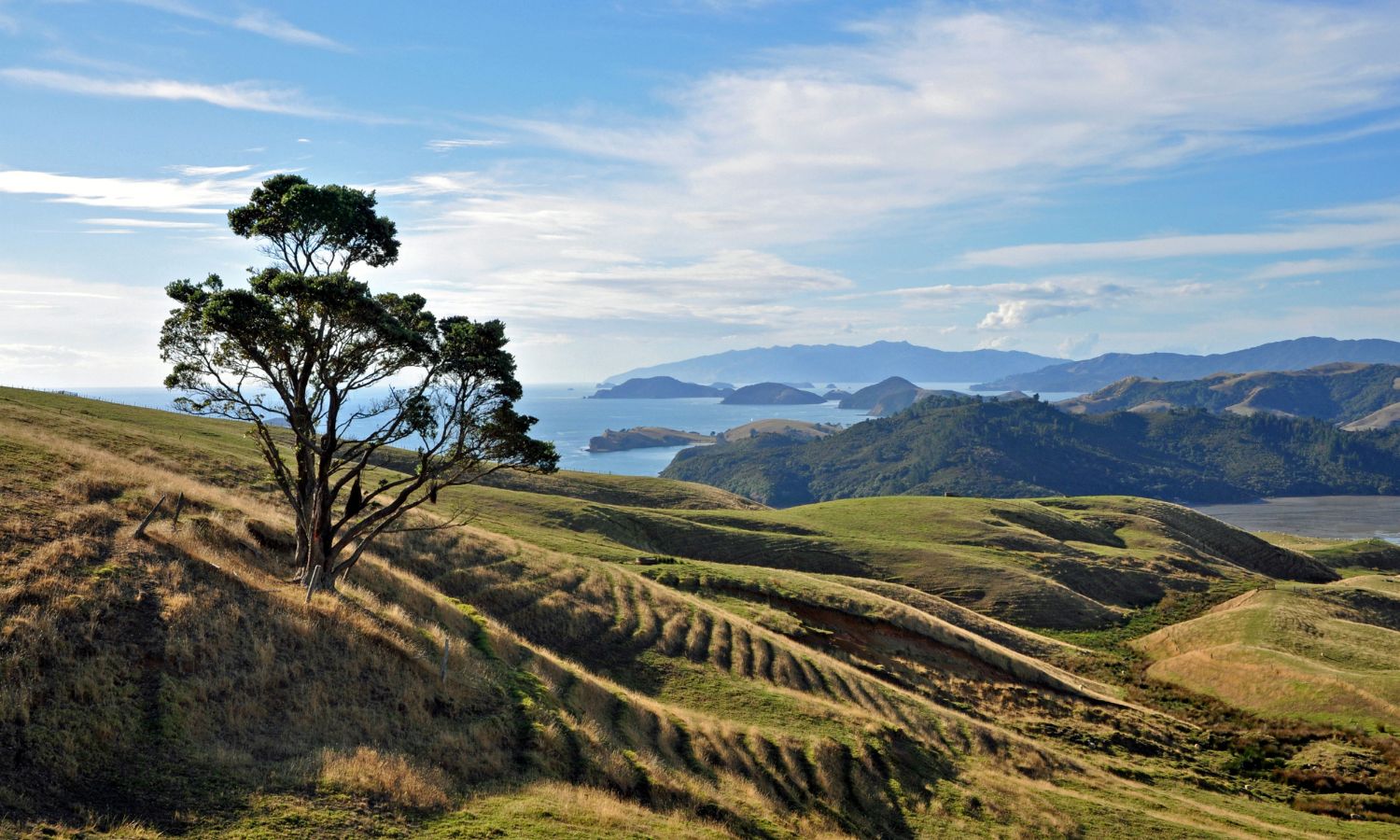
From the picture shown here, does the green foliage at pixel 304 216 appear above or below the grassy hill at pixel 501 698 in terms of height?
above

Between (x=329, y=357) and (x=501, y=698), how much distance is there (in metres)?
13.2

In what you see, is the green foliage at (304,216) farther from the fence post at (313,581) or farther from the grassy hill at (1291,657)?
the grassy hill at (1291,657)

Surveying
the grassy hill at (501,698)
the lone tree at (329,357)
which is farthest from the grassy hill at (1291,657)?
the lone tree at (329,357)

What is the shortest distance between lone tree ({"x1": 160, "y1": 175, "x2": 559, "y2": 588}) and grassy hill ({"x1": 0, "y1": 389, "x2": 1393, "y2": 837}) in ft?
14.5

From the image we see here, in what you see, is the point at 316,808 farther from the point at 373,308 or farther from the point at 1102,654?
the point at 1102,654

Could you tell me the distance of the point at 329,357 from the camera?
27.2 m

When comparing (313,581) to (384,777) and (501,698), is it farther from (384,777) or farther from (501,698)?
(384,777)

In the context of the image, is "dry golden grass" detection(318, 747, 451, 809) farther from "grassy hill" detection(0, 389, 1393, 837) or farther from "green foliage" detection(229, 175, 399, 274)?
"green foliage" detection(229, 175, 399, 274)

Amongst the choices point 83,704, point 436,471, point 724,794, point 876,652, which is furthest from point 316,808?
point 876,652

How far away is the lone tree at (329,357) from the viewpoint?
25.7 metres

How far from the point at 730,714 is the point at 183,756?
63.6 feet

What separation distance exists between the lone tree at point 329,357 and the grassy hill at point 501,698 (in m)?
4.43

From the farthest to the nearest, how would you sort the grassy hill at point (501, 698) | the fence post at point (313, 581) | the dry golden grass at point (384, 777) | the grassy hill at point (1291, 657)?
the grassy hill at point (1291, 657) < the fence post at point (313, 581) < the dry golden grass at point (384, 777) < the grassy hill at point (501, 698)

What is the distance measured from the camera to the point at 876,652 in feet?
154
